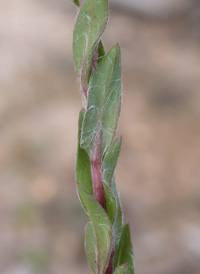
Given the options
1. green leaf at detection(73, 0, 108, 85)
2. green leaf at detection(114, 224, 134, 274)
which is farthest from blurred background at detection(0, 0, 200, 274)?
green leaf at detection(73, 0, 108, 85)

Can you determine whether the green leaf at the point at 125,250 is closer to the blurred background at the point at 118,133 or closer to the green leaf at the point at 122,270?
the green leaf at the point at 122,270

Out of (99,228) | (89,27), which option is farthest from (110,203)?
(89,27)

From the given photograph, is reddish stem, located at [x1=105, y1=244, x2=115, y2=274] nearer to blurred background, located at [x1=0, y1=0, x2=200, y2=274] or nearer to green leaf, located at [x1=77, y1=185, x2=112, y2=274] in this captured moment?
green leaf, located at [x1=77, y1=185, x2=112, y2=274]

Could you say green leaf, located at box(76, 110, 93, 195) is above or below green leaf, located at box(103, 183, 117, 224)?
above

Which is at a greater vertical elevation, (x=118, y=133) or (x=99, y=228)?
(x=118, y=133)

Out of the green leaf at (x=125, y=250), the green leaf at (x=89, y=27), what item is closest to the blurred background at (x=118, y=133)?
the green leaf at (x=125, y=250)

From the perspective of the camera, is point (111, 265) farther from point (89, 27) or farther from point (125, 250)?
point (89, 27)

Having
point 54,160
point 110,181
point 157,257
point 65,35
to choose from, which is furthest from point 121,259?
point 65,35
